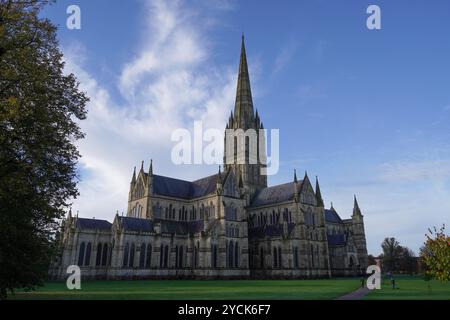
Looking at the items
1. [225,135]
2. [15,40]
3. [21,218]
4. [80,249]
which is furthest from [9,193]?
[225,135]

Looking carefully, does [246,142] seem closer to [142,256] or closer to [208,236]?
[208,236]

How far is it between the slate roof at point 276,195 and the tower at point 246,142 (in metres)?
6.64

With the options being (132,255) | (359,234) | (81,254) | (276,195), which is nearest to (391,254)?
(359,234)

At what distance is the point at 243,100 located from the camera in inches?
3600

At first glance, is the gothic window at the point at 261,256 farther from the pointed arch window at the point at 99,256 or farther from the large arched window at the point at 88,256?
the large arched window at the point at 88,256

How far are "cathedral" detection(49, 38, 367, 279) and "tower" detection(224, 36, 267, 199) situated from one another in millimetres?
8973

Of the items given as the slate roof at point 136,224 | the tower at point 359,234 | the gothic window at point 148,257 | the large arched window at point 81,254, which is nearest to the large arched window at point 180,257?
the gothic window at point 148,257

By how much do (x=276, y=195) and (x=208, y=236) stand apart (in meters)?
20.2

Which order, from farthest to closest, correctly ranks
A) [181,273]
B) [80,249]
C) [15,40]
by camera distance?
[181,273] < [80,249] < [15,40]

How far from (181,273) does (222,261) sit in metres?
6.82

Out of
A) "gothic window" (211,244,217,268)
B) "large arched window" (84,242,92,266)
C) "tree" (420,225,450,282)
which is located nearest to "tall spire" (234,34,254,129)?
"gothic window" (211,244,217,268)

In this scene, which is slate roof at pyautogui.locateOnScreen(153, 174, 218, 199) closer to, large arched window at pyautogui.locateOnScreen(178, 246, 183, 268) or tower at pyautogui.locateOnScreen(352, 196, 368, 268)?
large arched window at pyautogui.locateOnScreen(178, 246, 183, 268)
